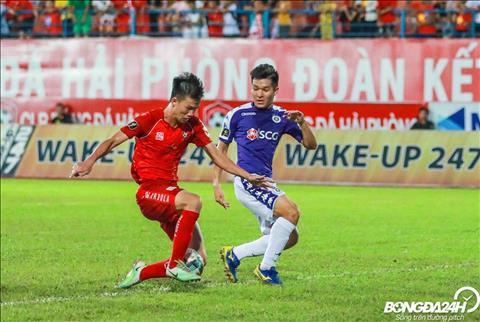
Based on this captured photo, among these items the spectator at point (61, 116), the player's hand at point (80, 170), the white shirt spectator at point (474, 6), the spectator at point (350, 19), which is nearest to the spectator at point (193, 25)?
the spectator at point (61, 116)

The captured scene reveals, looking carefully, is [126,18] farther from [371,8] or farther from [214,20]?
[371,8]

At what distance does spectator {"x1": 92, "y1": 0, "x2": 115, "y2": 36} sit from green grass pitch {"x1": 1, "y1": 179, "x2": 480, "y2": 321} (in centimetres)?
945

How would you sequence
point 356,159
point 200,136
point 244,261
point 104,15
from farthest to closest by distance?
point 104,15 < point 356,159 < point 244,261 < point 200,136

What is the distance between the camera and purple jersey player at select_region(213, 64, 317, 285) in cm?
1140

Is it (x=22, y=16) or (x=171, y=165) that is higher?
(x=171, y=165)

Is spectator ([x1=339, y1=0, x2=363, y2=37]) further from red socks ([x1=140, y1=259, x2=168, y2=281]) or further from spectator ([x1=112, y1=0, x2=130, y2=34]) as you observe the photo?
red socks ([x1=140, y1=259, x2=168, y2=281])

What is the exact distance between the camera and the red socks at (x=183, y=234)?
432 inches

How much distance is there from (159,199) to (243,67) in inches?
809

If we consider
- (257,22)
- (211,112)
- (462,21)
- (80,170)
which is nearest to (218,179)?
(80,170)

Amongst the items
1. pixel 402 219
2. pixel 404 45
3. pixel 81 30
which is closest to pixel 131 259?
pixel 402 219

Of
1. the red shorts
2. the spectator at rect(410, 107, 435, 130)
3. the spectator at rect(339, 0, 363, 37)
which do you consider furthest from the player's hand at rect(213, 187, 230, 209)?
the spectator at rect(339, 0, 363, 37)

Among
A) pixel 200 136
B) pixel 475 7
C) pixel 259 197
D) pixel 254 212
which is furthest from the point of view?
pixel 475 7

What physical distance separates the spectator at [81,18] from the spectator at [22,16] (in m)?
1.20

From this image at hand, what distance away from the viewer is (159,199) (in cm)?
1112
